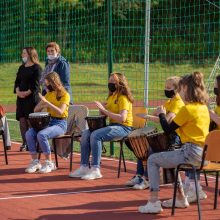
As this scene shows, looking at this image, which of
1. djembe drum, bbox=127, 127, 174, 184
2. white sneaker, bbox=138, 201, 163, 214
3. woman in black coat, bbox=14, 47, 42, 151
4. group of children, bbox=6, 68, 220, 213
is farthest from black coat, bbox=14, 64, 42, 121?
white sneaker, bbox=138, 201, 163, 214

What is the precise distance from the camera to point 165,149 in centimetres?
858

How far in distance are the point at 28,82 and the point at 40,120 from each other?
186cm

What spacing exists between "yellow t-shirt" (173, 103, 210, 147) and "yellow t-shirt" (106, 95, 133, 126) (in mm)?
2072

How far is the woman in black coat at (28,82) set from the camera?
12.6 metres

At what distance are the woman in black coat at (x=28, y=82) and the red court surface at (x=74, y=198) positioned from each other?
1734 millimetres

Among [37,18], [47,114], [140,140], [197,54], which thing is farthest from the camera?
[197,54]

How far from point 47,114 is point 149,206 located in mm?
3295

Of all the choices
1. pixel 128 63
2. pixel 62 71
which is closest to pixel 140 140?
pixel 62 71

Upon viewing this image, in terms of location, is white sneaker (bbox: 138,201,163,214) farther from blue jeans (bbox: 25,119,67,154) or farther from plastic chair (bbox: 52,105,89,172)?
plastic chair (bbox: 52,105,89,172)

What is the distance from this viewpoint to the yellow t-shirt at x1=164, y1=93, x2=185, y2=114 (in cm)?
927

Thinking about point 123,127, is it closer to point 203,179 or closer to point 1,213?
point 203,179

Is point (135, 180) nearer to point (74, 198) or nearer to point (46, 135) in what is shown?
point (74, 198)

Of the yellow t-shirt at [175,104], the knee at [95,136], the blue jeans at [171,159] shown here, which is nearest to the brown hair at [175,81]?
the yellow t-shirt at [175,104]

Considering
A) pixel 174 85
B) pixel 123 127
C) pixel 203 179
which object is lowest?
pixel 203 179
